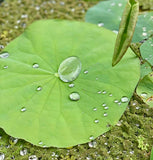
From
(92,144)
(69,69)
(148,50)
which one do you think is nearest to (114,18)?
(148,50)

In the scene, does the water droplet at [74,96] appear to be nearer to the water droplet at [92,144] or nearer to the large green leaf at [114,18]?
the water droplet at [92,144]

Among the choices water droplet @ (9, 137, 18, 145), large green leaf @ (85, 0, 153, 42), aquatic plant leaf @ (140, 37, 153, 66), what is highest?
large green leaf @ (85, 0, 153, 42)

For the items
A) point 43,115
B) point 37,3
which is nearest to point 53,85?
point 43,115

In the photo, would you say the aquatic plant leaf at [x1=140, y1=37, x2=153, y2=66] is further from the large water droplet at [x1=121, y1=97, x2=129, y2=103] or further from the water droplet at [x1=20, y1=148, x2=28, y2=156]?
the water droplet at [x1=20, y1=148, x2=28, y2=156]

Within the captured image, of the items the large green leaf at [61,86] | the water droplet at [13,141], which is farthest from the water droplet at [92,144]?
the water droplet at [13,141]

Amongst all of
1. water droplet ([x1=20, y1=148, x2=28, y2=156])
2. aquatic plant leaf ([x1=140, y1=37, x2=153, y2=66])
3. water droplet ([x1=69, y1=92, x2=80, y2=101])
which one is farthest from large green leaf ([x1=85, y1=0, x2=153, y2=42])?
water droplet ([x1=20, y1=148, x2=28, y2=156])
